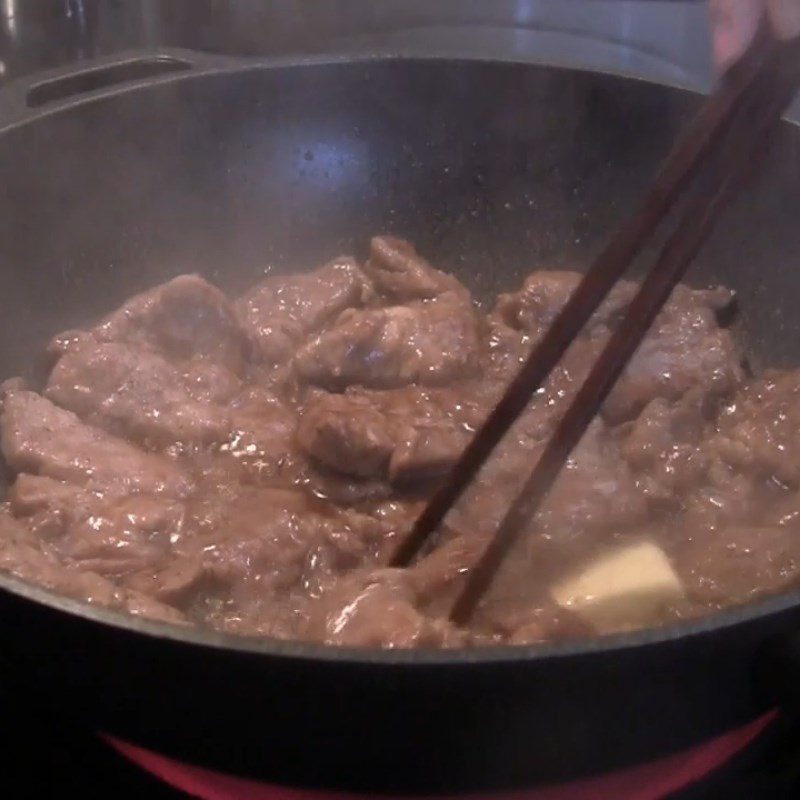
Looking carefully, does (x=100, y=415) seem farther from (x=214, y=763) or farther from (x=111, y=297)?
(x=214, y=763)

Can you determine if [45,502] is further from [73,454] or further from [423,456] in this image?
[423,456]

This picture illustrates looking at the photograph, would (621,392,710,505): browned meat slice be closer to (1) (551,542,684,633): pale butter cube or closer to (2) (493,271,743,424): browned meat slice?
(2) (493,271,743,424): browned meat slice

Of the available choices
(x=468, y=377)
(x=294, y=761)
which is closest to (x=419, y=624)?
(x=294, y=761)

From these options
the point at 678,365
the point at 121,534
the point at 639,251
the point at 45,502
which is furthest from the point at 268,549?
the point at 678,365

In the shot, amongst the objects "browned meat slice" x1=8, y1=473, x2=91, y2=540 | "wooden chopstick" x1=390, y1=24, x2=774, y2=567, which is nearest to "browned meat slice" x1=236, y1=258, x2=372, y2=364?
"browned meat slice" x1=8, y1=473, x2=91, y2=540

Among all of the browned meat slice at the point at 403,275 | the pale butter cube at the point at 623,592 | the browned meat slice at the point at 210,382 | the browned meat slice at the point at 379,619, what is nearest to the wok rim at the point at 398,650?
the browned meat slice at the point at 379,619
